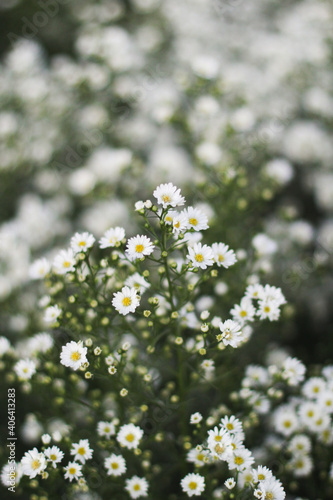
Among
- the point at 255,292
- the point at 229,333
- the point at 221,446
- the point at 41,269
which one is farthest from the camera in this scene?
the point at 41,269

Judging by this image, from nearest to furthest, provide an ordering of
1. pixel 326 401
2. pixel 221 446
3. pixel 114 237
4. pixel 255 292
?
pixel 221 446
pixel 114 237
pixel 255 292
pixel 326 401

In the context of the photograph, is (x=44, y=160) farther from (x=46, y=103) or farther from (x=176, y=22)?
(x=176, y=22)

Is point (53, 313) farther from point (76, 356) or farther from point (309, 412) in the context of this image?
point (309, 412)

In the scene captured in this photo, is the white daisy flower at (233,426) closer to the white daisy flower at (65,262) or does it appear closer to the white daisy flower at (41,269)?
the white daisy flower at (65,262)

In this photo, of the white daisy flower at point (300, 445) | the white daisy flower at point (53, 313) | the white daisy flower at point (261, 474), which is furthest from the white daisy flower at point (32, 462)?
the white daisy flower at point (300, 445)

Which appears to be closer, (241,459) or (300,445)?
(241,459)

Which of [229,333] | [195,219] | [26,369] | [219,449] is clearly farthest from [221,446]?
[26,369]

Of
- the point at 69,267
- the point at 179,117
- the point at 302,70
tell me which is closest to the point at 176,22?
the point at 302,70

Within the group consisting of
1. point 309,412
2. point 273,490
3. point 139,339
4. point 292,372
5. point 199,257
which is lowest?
point 273,490

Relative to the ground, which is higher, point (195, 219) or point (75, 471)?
point (195, 219)
